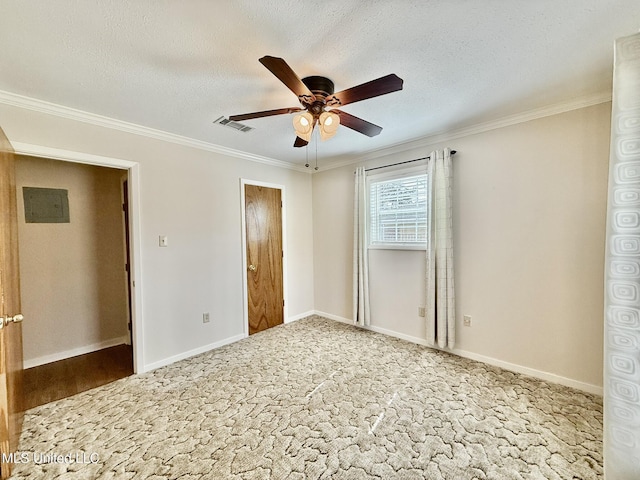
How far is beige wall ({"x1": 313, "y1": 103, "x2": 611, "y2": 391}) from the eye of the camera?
2.29m

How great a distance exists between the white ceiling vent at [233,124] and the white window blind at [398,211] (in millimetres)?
1834

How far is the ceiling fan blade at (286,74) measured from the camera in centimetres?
132

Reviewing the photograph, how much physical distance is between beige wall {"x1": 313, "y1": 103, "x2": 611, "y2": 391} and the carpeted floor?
→ 1.07 feet

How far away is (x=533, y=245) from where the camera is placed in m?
2.56

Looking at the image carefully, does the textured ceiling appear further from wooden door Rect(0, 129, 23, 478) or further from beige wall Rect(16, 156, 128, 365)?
beige wall Rect(16, 156, 128, 365)

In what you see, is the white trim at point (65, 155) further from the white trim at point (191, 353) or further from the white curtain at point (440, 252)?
the white curtain at point (440, 252)

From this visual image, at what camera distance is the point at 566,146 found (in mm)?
2375

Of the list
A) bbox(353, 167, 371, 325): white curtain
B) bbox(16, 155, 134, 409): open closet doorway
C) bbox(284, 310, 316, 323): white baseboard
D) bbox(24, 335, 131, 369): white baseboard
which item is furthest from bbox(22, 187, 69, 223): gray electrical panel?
bbox(353, 167, 371, 325): white curtain

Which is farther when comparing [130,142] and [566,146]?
[130,142]

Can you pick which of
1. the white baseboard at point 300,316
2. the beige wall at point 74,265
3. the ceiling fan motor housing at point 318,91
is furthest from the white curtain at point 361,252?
the beige wall at point 74,265

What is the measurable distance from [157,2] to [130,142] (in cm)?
184

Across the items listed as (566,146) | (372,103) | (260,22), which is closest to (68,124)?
(260,22)

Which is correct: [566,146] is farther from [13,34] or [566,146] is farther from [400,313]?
[13,34]

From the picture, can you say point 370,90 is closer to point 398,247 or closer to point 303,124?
point 303,124
